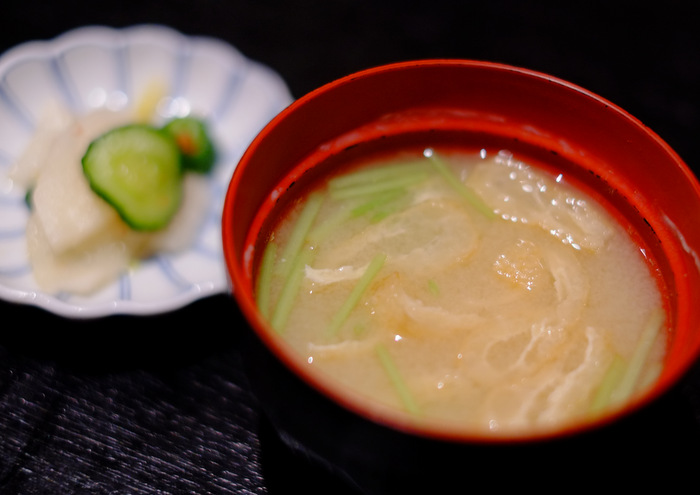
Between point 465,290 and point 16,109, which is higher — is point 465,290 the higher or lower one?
the higher one

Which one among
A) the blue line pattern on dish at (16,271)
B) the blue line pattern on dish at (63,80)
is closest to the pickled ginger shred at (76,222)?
the blue line pattern on dish at (16,271)

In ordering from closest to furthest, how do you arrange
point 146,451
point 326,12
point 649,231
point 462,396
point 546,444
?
point 546,444, point 462,396, point 649,231, point 146,451, point 326,12

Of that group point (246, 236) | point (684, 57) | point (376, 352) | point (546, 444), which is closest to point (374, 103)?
point (246, 236)

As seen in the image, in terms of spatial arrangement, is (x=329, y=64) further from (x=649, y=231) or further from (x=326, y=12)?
(x=649, y=231)

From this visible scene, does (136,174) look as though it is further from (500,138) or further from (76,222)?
(500,138)

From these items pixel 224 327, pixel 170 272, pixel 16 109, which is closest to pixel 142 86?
pixel 16 109

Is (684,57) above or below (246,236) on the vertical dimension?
above

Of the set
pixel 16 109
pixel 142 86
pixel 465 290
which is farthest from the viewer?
pixel 142 86

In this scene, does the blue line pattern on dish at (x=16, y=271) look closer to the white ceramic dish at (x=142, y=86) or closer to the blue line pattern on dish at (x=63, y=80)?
the white ceramic dish at (x=142, y=86)
